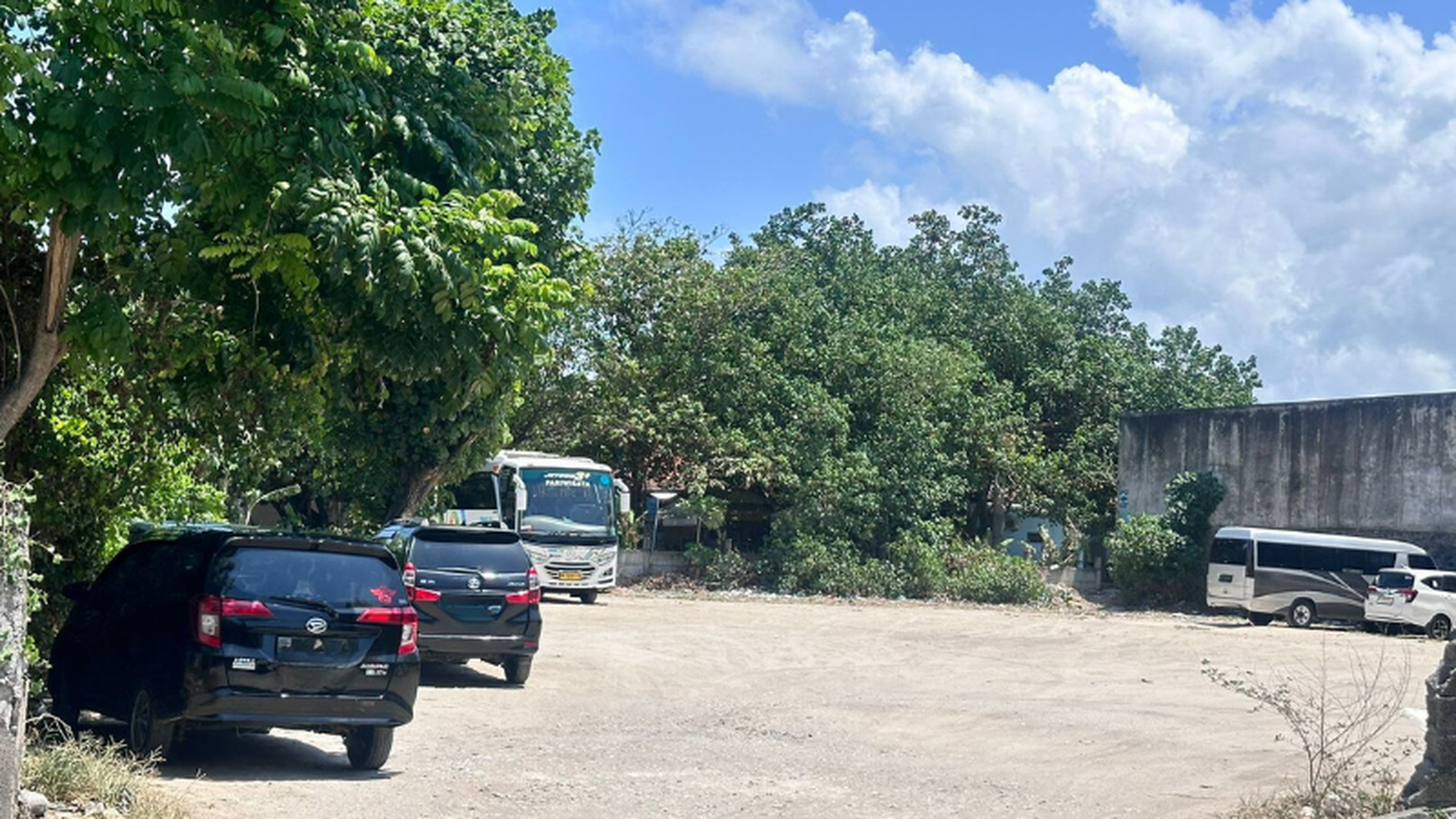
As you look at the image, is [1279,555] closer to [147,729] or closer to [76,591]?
[76,591]

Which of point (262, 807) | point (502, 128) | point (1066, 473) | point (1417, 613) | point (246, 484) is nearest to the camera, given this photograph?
point (262, 807)

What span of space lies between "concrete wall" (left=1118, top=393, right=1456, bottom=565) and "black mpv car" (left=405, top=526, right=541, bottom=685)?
89.9ft

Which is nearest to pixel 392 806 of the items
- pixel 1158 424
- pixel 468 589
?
pixel 468 589

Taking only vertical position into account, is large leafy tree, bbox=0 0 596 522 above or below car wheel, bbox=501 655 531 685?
above

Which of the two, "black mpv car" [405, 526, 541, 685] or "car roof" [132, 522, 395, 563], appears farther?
"black mpv car" [405, 526, 541, 685]

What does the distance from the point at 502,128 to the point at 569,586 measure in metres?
22.0

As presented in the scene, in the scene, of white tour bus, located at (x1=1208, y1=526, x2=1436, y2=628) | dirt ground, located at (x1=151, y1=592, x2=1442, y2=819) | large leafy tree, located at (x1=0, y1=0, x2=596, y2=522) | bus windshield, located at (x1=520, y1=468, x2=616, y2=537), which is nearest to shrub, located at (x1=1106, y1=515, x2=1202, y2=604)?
white tour bus, located at (x1=1208, y1=526, x2=1436, y2=628)

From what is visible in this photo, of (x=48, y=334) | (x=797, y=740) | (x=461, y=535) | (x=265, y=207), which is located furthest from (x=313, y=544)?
(x=461, y=535)

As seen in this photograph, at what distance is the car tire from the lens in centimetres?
1185

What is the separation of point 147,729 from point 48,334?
3.13 m

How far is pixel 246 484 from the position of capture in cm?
1927

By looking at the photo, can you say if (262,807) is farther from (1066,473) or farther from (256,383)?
(1066,473)

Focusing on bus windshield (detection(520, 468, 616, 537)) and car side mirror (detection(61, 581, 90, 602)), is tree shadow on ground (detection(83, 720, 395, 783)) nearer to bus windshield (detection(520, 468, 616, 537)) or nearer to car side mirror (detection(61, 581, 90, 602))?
car side mirror (detection(61, 581, 90, 602))

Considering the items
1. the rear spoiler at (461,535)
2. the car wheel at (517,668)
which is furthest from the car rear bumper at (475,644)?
the rear spoiler at (461,535)
